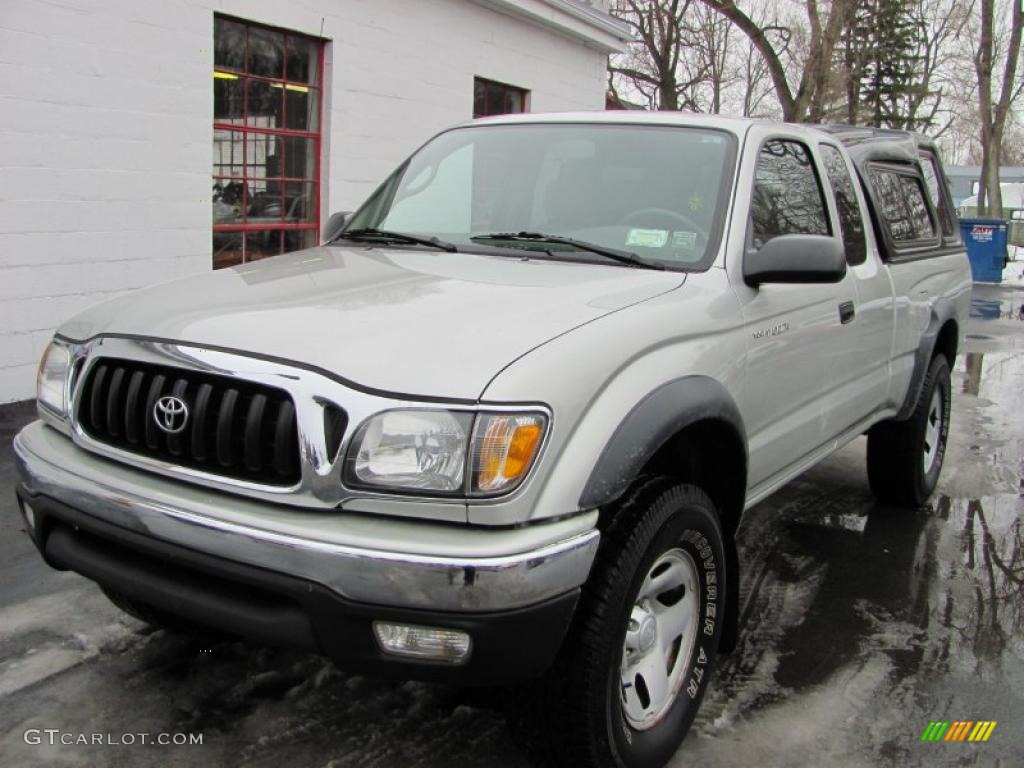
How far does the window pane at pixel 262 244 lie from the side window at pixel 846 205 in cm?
512

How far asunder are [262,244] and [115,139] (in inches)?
68.6

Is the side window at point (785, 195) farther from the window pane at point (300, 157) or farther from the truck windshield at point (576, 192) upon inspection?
the window pane at point (300, 157)

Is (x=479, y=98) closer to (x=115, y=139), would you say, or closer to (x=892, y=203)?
(x=115, y=139)

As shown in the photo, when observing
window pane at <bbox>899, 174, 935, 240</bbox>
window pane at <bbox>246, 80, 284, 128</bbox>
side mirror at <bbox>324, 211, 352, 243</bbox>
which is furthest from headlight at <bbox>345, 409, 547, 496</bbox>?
window pane at <bbox>246, 80, 284, 128</bbox>

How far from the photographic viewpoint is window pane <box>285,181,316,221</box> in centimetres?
854

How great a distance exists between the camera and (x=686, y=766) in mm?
2939

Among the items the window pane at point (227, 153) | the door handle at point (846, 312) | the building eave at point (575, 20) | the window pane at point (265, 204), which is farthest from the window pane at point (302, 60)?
the door handle at point (846, 312)

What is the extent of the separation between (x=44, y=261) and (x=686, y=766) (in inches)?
211

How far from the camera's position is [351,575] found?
2.19m

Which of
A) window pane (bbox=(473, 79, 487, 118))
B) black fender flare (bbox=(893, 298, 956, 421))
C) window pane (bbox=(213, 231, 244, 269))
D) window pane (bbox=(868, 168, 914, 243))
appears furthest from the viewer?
window pane (bbox=(473, 79, 487, 118))

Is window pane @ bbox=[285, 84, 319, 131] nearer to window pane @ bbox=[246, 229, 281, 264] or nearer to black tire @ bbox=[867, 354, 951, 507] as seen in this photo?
window pane @ bbox=[246, 229, 281, 264]

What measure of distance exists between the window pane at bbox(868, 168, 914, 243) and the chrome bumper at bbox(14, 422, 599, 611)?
3.20 meters

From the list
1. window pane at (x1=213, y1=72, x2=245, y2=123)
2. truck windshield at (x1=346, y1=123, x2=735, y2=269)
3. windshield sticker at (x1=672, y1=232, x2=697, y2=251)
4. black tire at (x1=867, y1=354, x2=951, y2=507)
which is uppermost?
window pane at (x1=213, y1=72, x2=245, y2=123)

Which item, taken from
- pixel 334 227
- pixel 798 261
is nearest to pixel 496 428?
pixel 798 261
